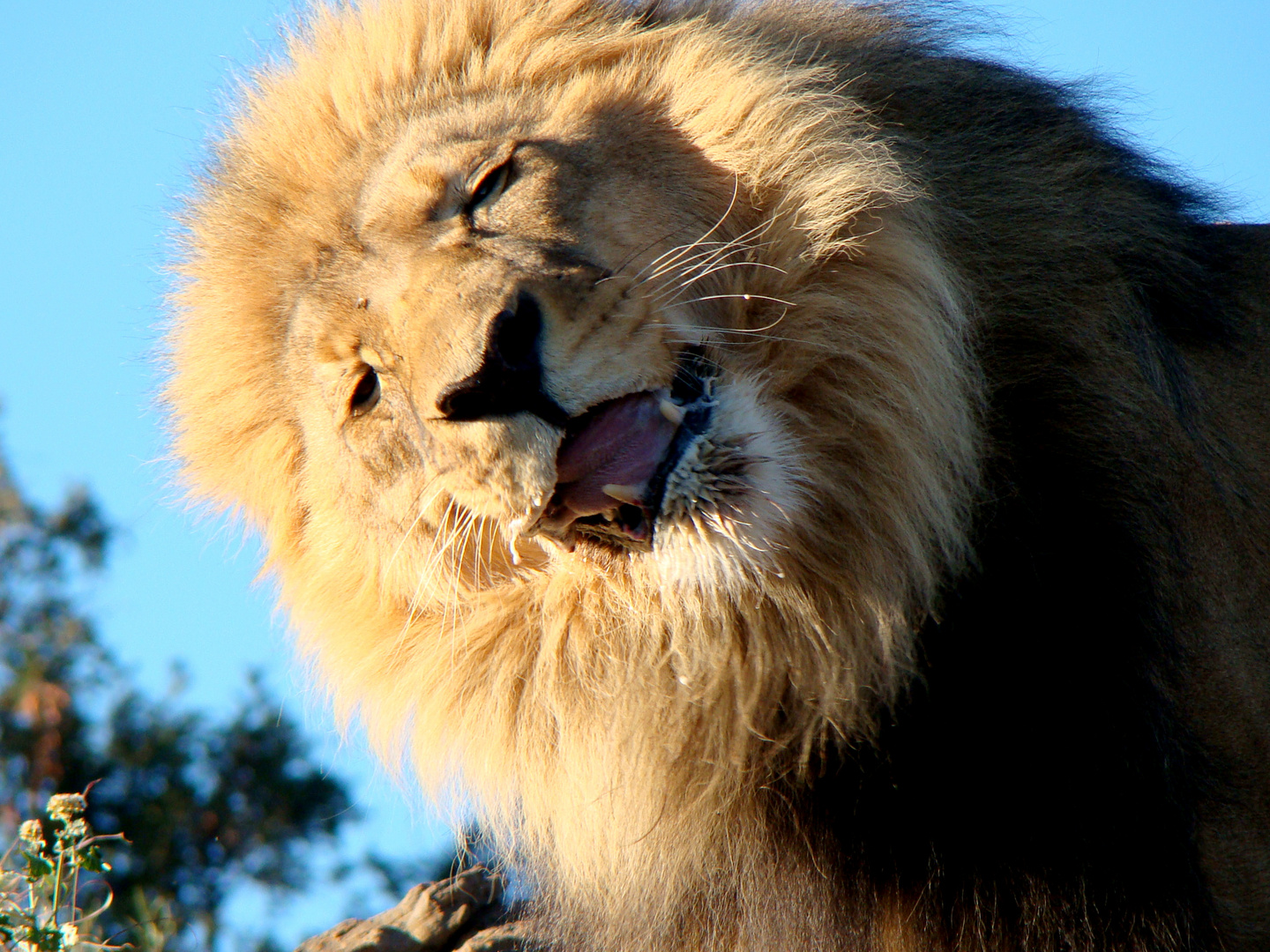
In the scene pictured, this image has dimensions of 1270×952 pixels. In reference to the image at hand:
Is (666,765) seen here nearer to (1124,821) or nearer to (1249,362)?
(1124,821)

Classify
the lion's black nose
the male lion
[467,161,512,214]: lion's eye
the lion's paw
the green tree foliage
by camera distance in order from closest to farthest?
1. the lion's black nose
2. the male lion
3. [467,161,512,214]: lion's eye
4. the lion's paw
5. the green tree foliage

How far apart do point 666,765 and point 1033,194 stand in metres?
1.64

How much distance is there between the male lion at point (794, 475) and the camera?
98.9 inches

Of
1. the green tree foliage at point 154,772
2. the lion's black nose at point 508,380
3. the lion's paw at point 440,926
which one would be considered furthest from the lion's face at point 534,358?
the green tree foliage at point 154,772

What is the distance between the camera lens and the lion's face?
93.5 inches

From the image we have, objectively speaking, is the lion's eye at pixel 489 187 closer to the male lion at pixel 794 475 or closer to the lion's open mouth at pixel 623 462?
the male lion at pixel 794 475

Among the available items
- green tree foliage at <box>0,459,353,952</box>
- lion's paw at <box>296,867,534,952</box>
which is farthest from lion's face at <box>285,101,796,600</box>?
green tree foliage at <box>0,459,353,952</box>

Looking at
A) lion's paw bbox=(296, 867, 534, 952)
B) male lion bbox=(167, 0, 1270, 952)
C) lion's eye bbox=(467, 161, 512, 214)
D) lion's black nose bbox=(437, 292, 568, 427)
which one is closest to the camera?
lion's black nose bbox=(437, 292, 568, 427)

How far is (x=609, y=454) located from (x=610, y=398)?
0.11 m

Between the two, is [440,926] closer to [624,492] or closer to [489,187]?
[624,492]

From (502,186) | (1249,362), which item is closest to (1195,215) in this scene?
(1249,362)

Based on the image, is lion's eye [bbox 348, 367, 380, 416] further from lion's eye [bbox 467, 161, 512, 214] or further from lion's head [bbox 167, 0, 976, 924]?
lion's eye [bbox 467, 161, 512, 214]

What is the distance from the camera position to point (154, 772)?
8.97 metres

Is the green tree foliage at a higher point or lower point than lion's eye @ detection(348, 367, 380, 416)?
lower
